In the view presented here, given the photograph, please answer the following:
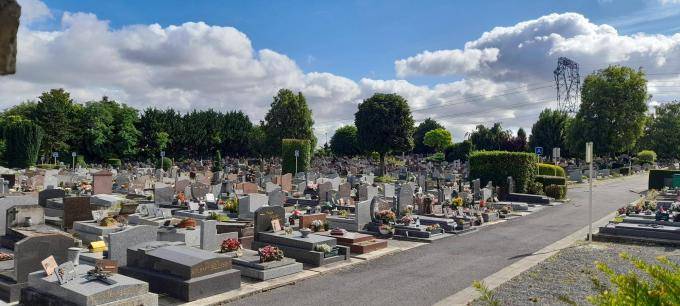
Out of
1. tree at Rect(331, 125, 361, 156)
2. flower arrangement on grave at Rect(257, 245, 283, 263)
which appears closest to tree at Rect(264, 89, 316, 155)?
tree at Rect(331, 125, 361, 156)

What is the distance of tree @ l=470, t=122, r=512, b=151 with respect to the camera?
77.1 metres

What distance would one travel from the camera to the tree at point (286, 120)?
67.2m

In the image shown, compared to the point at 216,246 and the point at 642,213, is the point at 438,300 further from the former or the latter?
the point at 642,213

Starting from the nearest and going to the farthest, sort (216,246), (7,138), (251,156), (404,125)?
(216,246) → (404,125) → (7,138) → (251,156)

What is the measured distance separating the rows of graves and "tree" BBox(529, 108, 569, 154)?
50080mm

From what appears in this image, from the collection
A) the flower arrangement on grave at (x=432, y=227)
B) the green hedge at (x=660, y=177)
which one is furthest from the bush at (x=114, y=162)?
the green hedge at (x=660, y=177)

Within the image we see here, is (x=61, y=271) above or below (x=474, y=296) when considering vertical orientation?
above

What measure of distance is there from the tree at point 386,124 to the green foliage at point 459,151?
79.4 feet

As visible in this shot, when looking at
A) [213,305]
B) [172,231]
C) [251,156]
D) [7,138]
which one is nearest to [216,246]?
[172,231]

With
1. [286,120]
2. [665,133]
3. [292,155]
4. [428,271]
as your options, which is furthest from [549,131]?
[428,271]

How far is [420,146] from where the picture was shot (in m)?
103

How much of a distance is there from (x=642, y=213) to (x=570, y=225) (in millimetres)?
2768

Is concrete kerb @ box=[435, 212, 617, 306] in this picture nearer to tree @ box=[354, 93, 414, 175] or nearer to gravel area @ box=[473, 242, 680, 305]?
gravel area @ box=[473, 242, 680, 305]

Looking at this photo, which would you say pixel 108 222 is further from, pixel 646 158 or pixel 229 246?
pixel 646 158
